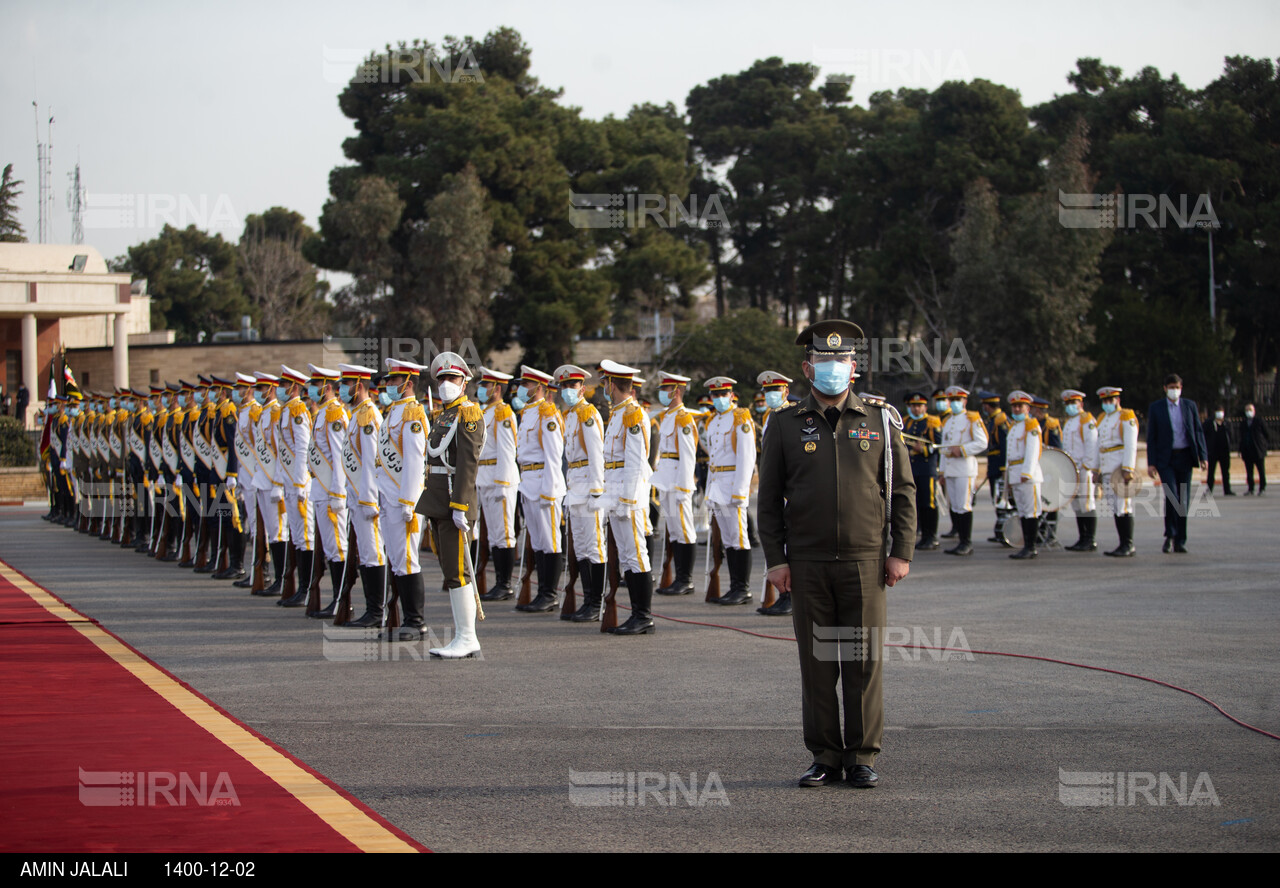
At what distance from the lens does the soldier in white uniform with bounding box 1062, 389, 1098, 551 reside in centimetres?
1674

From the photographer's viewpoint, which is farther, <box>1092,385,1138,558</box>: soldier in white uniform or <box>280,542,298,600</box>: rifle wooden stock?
<box>1092,385,1138,558</box>: soldier in white uniform

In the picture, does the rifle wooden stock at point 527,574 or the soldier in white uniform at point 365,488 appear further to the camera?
the rifle wooden stock at point 527,574

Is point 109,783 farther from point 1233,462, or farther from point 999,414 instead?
point 1233,462

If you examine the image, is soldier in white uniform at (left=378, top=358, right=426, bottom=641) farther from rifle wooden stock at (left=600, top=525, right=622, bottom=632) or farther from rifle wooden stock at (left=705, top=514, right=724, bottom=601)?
rifle wooden stock at (left=705, top=514, right=724, bottom=601)

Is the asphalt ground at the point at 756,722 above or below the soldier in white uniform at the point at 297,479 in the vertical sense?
below

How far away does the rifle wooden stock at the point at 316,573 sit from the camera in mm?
11613

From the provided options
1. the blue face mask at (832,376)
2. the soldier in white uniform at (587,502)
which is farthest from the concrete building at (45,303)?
the blue face mask at (832,376)

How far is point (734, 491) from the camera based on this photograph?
12.5 m

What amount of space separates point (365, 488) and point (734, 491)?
12.4 feet

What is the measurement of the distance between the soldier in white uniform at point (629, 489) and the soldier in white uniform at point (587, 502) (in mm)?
136

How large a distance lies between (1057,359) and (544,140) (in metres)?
20.1

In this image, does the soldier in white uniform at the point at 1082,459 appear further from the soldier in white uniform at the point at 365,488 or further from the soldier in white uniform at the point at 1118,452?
the soldier in white uniform at the point at 365,488

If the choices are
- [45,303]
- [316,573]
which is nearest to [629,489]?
[316,573]

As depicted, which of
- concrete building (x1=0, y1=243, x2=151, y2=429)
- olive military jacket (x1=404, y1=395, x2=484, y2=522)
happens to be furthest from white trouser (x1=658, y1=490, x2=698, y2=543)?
concrete building (x1=0, y1=243, x2=151, y2=429)
